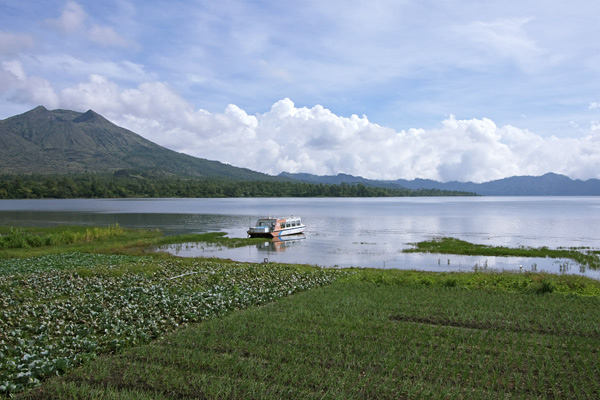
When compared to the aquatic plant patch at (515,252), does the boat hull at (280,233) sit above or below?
above

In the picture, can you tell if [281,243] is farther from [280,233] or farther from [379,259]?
[379,259]

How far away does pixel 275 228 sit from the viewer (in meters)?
55.7

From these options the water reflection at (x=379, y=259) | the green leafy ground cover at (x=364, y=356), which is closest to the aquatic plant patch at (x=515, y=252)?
the water reflection at (x=379, y=259)

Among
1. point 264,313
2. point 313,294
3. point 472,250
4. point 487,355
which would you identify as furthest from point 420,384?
point 472,250

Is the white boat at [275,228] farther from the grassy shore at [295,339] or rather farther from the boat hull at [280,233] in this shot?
the grassy shore at [295,339]

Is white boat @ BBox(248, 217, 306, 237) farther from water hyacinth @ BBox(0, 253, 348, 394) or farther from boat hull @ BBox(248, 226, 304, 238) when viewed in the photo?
water hyacinth @ BBox(0, 253, 348, 394)

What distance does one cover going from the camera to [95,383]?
360 inches

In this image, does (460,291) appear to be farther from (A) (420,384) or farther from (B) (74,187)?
(B) (74,187)

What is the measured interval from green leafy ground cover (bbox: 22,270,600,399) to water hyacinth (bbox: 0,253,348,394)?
89 cm

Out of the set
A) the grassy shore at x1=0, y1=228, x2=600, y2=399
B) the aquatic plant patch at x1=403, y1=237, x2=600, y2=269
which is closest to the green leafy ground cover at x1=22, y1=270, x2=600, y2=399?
the grassy shore at x1=0, y1=228, x2=600, y2=399

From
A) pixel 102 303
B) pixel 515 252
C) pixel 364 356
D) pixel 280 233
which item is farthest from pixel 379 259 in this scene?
pixel 364 356

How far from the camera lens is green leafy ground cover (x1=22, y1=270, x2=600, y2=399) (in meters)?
8.86

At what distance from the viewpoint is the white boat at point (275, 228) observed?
54625mm

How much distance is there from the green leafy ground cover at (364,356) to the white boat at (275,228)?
126 ft
